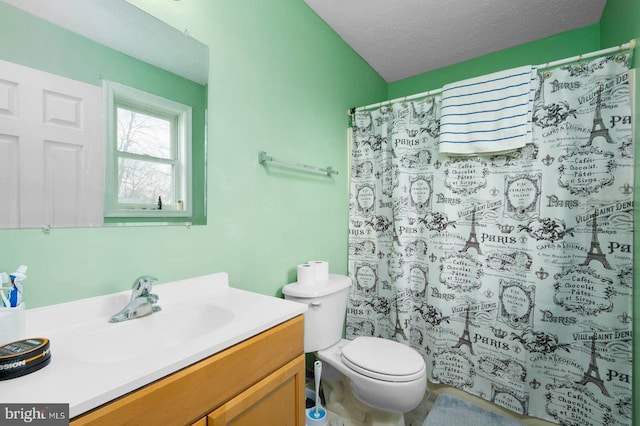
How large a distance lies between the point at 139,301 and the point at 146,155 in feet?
1.61

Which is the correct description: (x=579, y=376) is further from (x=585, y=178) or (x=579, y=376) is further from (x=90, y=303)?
(x=90, y=303)

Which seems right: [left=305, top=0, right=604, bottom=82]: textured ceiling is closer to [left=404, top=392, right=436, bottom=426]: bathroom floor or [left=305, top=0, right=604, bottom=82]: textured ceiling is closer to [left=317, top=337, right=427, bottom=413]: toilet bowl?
[left=317, top=337, right=427, bottom=413]: toilet bowl

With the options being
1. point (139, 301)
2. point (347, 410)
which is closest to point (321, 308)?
point (347, 410)

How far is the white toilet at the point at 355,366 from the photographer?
50.1 inches

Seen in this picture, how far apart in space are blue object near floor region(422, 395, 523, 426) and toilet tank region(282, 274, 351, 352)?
685 millimetres

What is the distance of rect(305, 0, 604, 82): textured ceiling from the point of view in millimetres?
1641

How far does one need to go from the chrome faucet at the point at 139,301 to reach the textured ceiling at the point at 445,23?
174 cm

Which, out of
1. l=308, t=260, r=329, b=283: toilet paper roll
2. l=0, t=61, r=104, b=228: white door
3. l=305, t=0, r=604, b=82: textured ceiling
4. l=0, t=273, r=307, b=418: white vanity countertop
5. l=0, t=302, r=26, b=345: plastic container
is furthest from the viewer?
l=305, t=0, r=604, b=82: textured ceiling

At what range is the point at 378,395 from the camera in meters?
1.28

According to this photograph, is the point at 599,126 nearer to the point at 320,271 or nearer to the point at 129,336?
the point at 320,271

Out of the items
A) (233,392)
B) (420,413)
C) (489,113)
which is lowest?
(420,413)

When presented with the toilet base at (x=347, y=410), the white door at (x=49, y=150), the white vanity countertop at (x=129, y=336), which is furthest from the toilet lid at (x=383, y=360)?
the white door at (x=49, y=150)

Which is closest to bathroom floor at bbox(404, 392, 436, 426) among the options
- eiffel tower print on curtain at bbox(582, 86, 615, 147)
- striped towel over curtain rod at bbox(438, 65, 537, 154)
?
striped towel over curtain rod at bbox(438, 65, 537, 154)

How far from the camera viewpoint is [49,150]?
30.1 inches
